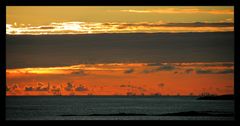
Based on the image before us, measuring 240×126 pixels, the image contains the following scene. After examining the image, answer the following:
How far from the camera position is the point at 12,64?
5016 centimetres
